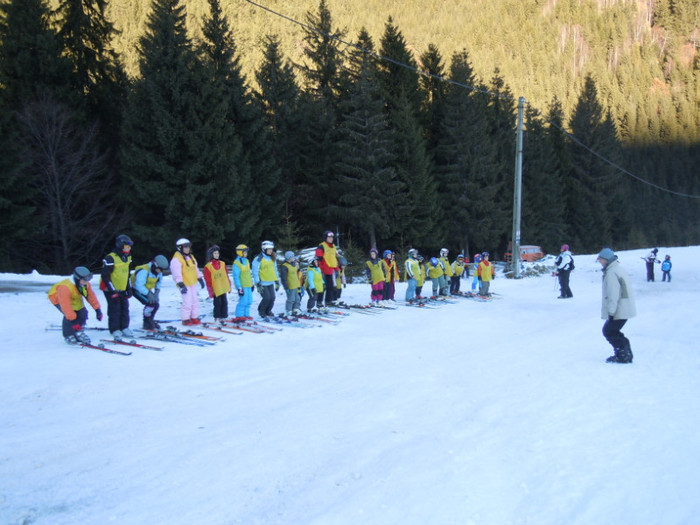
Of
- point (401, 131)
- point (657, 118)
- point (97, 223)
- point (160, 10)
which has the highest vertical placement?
point (657, 118)

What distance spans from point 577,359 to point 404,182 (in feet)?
84.1

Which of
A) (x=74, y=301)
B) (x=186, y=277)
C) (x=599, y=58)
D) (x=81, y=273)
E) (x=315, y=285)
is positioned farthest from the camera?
(x=599, y=58)

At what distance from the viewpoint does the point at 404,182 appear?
32.7 metres

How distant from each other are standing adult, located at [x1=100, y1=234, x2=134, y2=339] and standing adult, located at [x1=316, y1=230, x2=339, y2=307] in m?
5.19

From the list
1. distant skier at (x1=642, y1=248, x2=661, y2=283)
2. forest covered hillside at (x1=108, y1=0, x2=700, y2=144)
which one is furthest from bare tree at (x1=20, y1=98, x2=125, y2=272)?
forest covered hillside at (x1=108, y1=0, x2=700, y2=144)

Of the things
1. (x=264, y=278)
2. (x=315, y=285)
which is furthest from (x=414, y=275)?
(x=264, y=278)

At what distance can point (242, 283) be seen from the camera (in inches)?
439

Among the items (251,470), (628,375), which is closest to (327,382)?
(251,470)

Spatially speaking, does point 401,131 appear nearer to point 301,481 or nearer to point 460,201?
point 460,201

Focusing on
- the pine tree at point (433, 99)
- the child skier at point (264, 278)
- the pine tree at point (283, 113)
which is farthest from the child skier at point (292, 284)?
the pine tree at point (433, 99)

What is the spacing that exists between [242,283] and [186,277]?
51.0 inches

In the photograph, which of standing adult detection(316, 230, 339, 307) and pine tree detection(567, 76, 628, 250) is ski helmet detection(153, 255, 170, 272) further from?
pine tree detection(567, 76, 628, 250)

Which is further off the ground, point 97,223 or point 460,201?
point 460,201

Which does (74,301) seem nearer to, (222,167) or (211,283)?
(211,283)
